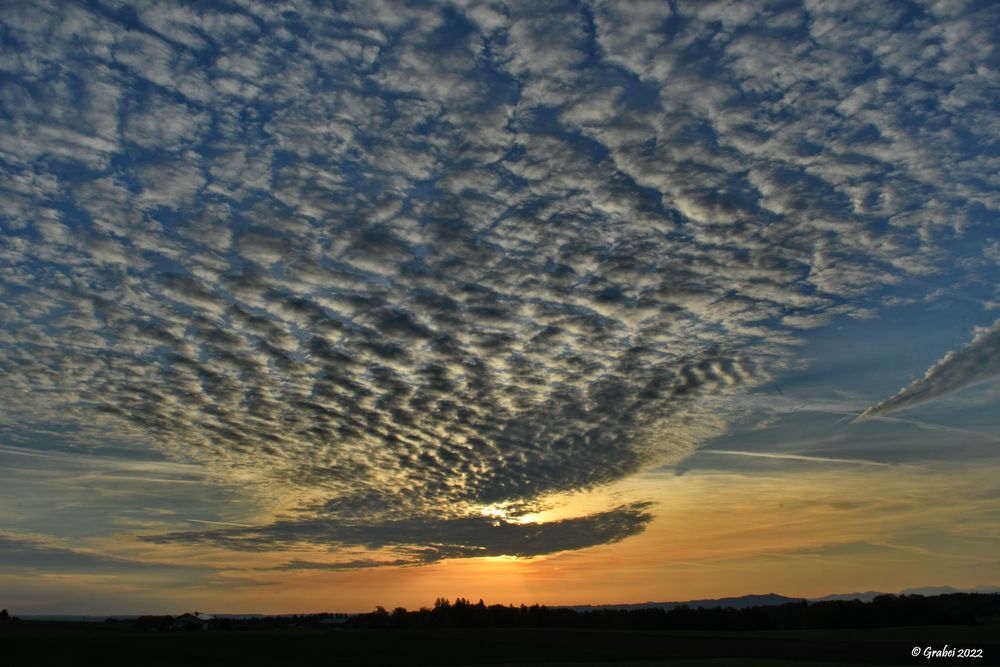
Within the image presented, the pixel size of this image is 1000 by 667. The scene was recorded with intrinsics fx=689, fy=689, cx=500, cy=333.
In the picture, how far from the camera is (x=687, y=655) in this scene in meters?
78.9

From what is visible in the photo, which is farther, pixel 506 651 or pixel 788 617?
pixel 788 617

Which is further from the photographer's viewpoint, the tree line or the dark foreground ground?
the tree line

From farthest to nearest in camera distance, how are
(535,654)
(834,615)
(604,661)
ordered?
1. (834,615)
2. (535,654)
3. (604,661)

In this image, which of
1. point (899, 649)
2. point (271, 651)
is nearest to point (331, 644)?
point (271, 651)

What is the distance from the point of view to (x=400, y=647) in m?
101

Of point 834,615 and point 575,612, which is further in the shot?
point 575,612

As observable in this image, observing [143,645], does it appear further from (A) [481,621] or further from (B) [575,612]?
(B) [575,612]

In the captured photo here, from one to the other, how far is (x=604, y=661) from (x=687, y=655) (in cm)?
1131

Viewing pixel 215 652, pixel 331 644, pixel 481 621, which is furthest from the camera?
pixel 481 621

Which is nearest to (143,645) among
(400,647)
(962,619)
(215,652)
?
(215,652)

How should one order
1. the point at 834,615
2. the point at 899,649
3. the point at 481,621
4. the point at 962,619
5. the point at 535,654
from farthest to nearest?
1. the point at 481,621
2. the point at 834,615
3. the point at 962,619
4. the point at 535,654
5. the point at 899,649

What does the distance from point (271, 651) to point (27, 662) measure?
29.2 m

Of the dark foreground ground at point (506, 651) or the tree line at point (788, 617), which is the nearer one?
the dark foreground ground at point (506, 651)

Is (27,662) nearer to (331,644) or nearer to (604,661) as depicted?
(331,644)
